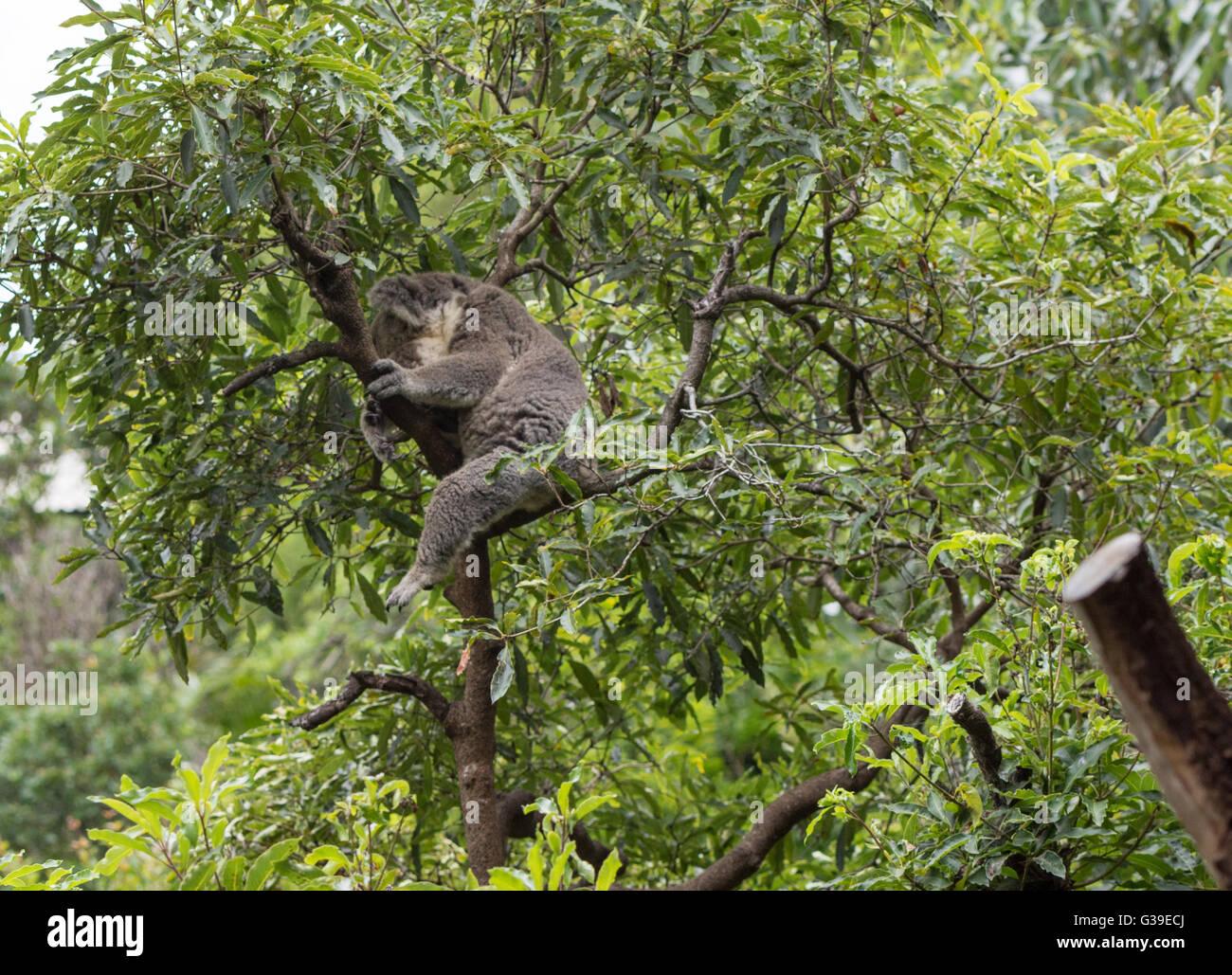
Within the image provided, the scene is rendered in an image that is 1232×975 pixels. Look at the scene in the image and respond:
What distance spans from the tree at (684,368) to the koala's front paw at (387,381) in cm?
9

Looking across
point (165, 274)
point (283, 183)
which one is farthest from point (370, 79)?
point (165, 274)

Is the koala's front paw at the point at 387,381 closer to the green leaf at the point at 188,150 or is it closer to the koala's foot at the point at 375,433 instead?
the koala's foot at the point at 375,433

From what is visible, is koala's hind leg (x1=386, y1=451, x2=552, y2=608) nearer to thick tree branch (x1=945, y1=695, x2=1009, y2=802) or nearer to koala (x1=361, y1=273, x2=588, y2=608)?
koala (x1=361, y1=273, x2=588, y2=608)

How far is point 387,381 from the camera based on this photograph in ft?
10.9

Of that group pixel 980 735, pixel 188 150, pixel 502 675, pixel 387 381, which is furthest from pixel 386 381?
pixel 980 735

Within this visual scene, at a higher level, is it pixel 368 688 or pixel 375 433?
pixel 375 433

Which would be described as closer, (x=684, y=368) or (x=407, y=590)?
(x=407, y=590)

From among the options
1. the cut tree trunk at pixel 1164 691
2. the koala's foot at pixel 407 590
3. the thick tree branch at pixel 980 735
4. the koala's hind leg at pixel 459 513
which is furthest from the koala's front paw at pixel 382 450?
the cut tree trunk at pixel 1164 691

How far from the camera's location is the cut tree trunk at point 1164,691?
1491mm

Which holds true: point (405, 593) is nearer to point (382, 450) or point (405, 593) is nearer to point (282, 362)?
point (382, 450)

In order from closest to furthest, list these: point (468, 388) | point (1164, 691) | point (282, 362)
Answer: point (1164, 691), point (282, 362), point (468, 388)

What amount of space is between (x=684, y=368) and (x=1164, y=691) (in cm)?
228

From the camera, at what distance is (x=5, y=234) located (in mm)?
2688

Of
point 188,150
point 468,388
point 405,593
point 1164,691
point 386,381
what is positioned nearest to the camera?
point 1164,691
